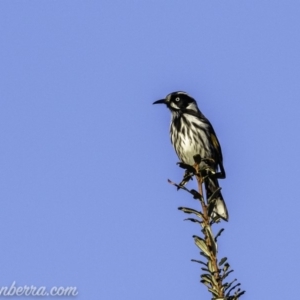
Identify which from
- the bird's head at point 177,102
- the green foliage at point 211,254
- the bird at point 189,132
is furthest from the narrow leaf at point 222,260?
the bird's head at point 177,102

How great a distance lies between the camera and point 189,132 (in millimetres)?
10359

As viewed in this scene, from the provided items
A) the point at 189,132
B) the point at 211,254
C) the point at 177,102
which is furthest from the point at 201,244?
the point at 177,102

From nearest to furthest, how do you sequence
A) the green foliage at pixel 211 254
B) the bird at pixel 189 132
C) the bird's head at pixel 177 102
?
the green foliage at pixel 211 254
the bird at pixel 189 132
the bird's head at pixel 177 102

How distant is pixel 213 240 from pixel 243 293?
0.56m

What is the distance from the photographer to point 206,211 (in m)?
3.46

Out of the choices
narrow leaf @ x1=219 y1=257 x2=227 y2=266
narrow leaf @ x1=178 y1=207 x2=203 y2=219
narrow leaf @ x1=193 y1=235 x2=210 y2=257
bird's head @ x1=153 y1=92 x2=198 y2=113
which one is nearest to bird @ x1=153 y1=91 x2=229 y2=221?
bird's head @ x1=153 y1=92 x2=198 y2=113

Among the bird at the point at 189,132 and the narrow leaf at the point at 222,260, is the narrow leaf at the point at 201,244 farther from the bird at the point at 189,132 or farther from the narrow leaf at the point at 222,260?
the bird at the point at 189,132

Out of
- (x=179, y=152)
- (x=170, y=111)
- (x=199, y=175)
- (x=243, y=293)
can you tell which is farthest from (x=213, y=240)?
(x=170, y=111)

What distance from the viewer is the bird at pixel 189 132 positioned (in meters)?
10.2

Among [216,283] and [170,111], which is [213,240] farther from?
[170,111]

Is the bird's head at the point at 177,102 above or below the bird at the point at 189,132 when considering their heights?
above

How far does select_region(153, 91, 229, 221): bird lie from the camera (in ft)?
33.4

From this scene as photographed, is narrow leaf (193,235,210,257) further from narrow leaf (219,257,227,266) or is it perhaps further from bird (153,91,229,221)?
bird (153,91,229,221)

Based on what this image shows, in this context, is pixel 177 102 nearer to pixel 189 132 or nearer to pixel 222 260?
pixel 189 132
